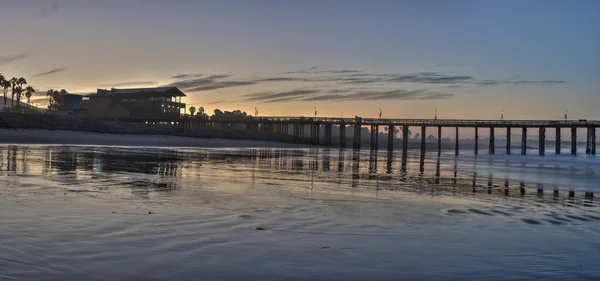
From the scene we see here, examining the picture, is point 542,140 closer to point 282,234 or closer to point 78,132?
point 78,132

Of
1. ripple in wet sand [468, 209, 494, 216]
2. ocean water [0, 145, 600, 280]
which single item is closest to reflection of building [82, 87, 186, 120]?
ocean water [0, 145, 600, 280]

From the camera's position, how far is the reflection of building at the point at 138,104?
112062mm

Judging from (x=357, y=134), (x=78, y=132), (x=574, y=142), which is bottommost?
(x=78, y=132)

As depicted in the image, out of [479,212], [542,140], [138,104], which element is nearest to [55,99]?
[138,104]

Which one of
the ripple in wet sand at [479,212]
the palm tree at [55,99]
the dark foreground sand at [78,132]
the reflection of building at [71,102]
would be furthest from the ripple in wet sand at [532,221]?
the palm tree at [55,99]

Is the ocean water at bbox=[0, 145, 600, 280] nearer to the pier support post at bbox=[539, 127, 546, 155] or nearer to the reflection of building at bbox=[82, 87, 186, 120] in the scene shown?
the pier support post at bbox=[539, 127, 546, 155]

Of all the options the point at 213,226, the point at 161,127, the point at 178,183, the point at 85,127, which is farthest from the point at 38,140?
the point at 213,226

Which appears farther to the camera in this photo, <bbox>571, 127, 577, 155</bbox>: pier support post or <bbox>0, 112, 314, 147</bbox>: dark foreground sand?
<bbox>571, 127, 577, 155</bbox>: pier support post

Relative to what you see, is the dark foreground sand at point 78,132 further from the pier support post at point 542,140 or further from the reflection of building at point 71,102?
the pier support post at point 542,140

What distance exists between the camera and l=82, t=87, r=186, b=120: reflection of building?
368ft

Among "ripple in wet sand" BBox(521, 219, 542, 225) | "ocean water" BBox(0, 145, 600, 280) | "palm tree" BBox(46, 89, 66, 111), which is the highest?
"palm tree" BBox(46, 89, 66, 111)

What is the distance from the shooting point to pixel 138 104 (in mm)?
113250

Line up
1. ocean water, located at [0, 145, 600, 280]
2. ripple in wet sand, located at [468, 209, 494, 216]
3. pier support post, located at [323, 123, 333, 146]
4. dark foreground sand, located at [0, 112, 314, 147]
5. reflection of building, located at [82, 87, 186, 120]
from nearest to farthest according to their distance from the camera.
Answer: ocean water, located at [0, 145, 600, 280]
ripple in wet sand, located at [468, 209, 494, 216]
dark foreground sand, located at [0, 112, 314, 147]
pier support post, located at [323, 123, 333, 146]
reflection of building, located at [82, 87, 186, 120]

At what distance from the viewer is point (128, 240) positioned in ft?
21.8
